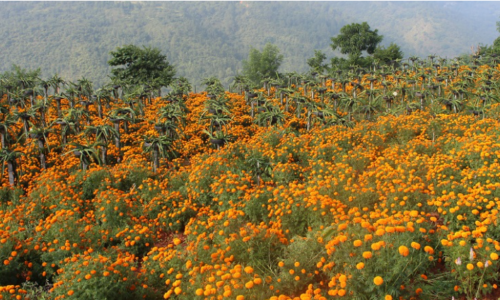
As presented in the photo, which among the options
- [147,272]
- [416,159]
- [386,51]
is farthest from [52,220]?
[386,51]

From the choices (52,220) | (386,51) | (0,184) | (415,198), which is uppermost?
(386,51)

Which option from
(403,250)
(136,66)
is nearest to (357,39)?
(136,66)

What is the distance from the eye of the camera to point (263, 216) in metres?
6.02

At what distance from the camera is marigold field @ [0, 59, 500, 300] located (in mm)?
3564

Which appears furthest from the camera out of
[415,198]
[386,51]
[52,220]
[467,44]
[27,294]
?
[467,44]

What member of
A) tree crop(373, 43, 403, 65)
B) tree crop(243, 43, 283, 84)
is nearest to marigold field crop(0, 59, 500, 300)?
tree crop(373, 43, 403, 65)

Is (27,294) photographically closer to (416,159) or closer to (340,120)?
(416,159)

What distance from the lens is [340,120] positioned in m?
12.1

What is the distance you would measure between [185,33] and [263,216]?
382 feet

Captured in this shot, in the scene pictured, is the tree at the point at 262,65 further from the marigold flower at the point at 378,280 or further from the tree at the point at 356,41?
the marigold flower at the point at 378,280

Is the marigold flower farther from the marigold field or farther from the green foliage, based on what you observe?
the green foliage

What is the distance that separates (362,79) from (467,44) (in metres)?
180

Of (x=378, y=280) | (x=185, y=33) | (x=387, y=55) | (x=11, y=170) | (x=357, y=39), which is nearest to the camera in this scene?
(x=378, y=280)

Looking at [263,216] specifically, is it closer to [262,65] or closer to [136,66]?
[136,66]
